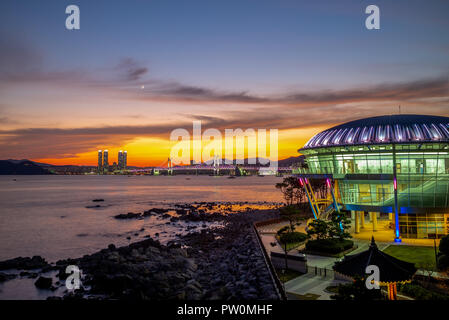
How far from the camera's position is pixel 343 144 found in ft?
129

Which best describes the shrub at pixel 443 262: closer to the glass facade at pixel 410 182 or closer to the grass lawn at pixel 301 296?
the grass lawn at pixel 301 296

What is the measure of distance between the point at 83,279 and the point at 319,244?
22712 mm

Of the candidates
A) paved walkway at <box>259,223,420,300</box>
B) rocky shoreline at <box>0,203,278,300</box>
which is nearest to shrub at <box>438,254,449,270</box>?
paved walkway at <box>259,223,420,300</box>

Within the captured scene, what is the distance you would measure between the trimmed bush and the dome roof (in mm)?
12839

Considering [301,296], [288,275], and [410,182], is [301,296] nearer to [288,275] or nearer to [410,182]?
[288,275]

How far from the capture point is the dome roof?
3591 cm

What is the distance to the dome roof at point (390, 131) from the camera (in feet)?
118

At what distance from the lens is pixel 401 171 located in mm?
36625

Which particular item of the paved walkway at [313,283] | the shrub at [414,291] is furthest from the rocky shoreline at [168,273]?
the shrub at [414,291]

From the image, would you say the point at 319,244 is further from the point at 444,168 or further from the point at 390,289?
the point at 444,168

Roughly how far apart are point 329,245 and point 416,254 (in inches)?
297

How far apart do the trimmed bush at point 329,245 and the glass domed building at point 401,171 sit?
24.5 feet

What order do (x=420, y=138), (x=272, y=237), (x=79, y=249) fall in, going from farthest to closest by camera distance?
1. (x=79, y=249)
2. (x=272, y=237)
3. (x=420, y=138)
